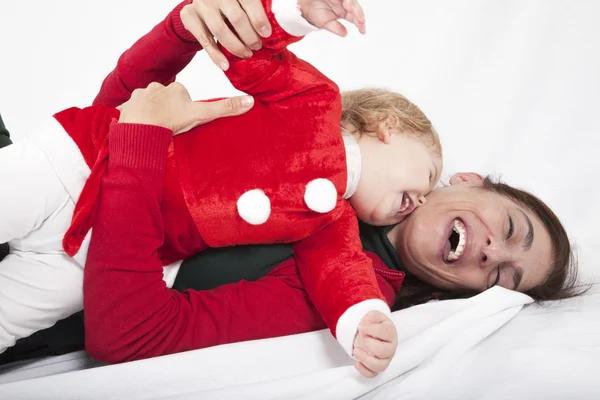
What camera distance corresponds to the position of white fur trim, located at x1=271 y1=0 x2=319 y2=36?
0.78 metres

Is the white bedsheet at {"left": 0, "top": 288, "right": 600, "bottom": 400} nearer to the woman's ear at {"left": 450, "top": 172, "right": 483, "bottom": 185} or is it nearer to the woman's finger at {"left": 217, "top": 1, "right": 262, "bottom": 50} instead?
the woman's ear at {"left": 450, "top": 172, "right": 483, "bottom": 185}

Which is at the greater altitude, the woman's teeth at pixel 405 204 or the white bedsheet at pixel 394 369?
the woman's teeth at pixel 405 204

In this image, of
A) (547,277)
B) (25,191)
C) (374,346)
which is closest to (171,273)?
(25,191)

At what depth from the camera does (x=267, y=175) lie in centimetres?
92

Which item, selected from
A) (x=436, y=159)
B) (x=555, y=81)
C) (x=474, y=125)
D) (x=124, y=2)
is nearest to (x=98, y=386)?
(x=436, y=159)

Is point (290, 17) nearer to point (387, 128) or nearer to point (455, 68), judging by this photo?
point (387, 128)

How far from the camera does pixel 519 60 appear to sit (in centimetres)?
157

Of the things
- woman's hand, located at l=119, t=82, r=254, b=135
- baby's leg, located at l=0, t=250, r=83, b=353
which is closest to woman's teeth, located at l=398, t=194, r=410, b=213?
woman's hand, located at l=119, t=82, r=254, b=135

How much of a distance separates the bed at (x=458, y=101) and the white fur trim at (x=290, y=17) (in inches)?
20.4

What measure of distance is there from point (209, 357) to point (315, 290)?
217 mm

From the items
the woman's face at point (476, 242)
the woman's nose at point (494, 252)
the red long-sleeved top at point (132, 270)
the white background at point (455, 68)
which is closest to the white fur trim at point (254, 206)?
the red long-sleeved top at point (132, 270)

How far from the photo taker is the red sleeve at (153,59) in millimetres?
1076

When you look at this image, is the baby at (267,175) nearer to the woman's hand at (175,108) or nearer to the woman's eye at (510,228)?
the woman's hand at (175,108)

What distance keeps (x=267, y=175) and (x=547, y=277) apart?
2.14 ft
